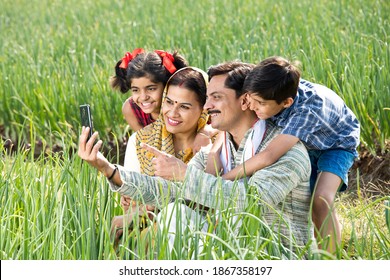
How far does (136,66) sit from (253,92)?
101 cm

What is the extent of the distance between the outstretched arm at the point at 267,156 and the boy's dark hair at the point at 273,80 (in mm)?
144

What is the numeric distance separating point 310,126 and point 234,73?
342 millimetres

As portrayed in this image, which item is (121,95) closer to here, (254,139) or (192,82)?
(192,82)

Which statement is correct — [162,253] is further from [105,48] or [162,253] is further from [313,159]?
[105,48]

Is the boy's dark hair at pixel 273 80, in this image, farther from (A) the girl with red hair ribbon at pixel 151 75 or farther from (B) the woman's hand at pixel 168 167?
(A) the girl with red hair ribbon at pixel 151 75

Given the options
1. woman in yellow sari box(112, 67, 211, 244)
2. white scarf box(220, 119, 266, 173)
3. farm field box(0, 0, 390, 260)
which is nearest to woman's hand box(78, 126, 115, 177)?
farm field box(0, 0, 390, 260)

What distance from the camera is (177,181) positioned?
327 cm

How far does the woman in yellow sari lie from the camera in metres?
3.61

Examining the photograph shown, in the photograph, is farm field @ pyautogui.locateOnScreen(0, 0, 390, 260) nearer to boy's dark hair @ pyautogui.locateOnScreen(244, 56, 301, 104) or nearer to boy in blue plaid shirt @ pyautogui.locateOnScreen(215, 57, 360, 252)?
boy in blue plaid shirt @ pyautogui.locateOnScreen(215, 57, 360, 252)

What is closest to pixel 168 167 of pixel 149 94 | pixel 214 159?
pixel 214 159

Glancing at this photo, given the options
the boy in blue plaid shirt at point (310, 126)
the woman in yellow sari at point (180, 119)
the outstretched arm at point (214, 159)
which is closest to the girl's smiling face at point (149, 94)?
the woman in yellow sari at point (180, 119)

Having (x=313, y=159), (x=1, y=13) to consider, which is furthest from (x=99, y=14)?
(x=313, y=159)

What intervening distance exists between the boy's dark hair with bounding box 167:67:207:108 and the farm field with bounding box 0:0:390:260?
0.39 metres

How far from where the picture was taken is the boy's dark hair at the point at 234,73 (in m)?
3.36
